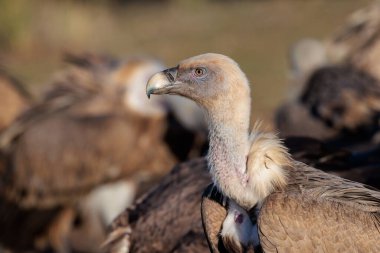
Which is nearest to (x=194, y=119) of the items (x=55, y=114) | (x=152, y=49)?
(x=55, y=114)

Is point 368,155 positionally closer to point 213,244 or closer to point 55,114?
point 213,244

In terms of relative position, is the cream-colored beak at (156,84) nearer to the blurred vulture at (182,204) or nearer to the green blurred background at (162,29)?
the blurred vulture at (182,204)

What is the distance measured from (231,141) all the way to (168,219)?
1.41 meters

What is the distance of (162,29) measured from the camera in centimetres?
2052

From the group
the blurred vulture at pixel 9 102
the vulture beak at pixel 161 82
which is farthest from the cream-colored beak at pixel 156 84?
the blurred vulture at pixel 9 102

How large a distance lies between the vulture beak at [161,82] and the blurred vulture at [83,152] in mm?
5081

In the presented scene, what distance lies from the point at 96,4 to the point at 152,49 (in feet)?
10.2

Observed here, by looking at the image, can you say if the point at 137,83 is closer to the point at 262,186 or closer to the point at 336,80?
the point at 336,80

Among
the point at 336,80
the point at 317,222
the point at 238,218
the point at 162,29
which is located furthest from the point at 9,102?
the point at 162,29

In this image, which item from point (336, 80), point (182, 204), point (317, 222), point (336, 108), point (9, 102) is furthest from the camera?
point (9, 102)

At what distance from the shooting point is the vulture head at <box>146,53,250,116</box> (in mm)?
4074

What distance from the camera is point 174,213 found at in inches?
212

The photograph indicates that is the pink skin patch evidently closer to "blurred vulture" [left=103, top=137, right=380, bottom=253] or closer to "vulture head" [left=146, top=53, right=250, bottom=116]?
"vulture head" [left=146, top=53, right=250, bottom=116]

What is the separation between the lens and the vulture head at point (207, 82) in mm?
4074
